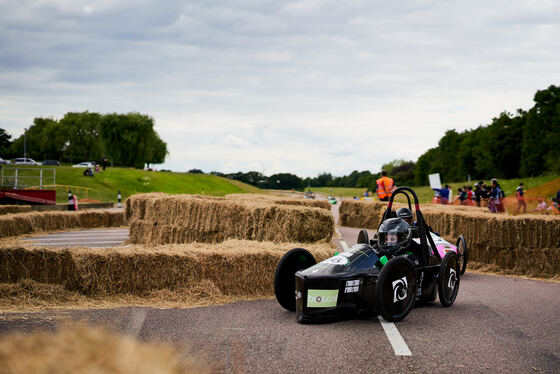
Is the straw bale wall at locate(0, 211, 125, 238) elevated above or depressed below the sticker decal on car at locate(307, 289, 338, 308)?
below

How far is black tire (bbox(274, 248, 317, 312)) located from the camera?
747 cm

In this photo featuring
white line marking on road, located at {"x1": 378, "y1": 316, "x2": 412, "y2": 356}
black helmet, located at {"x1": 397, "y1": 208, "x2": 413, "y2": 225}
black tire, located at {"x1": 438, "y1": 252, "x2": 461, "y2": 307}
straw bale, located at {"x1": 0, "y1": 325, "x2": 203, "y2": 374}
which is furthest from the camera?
black helmet, located at {"x1": 397, "y1": 208, "x2": 413, "y2": 225}

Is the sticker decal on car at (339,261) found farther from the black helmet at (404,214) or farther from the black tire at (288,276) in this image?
the black helmet at (404,214)

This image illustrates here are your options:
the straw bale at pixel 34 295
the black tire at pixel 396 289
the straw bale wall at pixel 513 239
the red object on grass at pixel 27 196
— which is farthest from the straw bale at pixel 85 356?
the red object on grass at pixel 27 196

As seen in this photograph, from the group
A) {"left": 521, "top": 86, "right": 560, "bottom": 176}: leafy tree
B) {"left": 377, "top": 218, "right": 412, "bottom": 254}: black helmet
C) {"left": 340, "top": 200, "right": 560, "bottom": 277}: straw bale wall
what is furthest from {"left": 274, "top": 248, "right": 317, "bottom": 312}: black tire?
Result: {"left": 521, "top": 86, "right": 560, "bottom": 176}: leafy tree

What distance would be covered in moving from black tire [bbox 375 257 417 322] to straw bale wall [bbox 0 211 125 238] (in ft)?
55.0

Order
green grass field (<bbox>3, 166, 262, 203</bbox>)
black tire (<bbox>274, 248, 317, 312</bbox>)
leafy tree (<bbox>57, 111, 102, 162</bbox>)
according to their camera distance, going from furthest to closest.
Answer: leafy tree (<bbox>57, 111, 102, 162</bbox>) < green grass field (<bbox>3, 166, 262, 203</bbox>) < black tire (<bbox>274, 248, 317, 312</bbox>)

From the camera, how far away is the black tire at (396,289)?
22.2 ft

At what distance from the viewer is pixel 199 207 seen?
48.8 ft

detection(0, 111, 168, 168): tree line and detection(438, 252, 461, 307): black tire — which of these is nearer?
detection(438, 252, 461, 307): black tire

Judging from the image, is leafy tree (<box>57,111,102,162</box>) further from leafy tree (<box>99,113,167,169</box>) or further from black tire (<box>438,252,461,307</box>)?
black tire (<box>438,252,461,307</box>)

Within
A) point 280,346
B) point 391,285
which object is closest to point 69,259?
point 280,346

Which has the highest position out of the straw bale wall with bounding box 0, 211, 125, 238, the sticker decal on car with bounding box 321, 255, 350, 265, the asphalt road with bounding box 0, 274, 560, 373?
the sticker decal on car with bounding box 321, 255, 350, 265

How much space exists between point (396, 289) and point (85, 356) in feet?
17.3
